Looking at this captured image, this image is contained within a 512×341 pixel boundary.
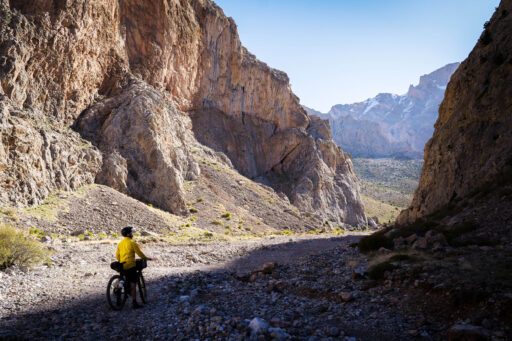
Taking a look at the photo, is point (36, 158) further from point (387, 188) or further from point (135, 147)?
point (387, 188)

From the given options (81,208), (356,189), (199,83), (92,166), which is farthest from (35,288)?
(356,189)

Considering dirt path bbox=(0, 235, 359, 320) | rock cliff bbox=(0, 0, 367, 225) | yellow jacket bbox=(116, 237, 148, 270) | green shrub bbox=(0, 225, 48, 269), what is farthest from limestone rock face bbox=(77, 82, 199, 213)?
yellow jacket bbox=(116, 237, 148, 270)

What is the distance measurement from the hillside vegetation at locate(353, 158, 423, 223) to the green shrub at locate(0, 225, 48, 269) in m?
83.5

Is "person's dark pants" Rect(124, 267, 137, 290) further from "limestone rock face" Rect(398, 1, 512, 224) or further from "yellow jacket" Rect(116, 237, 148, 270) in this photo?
"limestone rock face" Rect(398, 1, 512, 224)

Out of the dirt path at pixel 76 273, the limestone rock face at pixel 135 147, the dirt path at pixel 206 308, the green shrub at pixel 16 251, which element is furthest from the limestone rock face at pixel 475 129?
the limestone rock face at pixel 135 147

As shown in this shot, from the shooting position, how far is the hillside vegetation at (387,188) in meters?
98.9

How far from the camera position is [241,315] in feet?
24.3

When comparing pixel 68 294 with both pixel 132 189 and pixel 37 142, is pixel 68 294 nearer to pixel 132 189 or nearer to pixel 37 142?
pixel 37 142

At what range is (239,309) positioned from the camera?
795 centimetres

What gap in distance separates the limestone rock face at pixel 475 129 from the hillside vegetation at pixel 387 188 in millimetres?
65580

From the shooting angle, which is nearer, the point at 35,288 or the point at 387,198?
the point at 35,288

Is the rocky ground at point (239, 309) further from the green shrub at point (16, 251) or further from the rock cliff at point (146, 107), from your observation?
the rock cliff at point (146, 107)

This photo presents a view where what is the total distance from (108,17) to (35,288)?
44.5 m

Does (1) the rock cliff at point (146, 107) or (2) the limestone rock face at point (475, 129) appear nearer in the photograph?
(2) the limestone rock face at point (475, 129)
